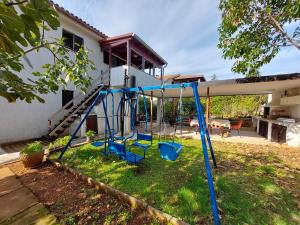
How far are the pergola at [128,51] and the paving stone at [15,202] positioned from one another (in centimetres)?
777

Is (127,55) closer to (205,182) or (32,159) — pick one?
(32,159)

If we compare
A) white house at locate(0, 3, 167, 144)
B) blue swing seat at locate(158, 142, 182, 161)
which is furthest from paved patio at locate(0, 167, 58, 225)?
white house at locate(0, 3, 167, 144)

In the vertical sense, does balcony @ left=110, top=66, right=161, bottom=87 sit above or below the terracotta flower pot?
above

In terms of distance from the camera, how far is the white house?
6902 millimetres

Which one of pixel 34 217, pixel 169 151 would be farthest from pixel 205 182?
pixel 34 217

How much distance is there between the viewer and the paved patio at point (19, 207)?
2.58m

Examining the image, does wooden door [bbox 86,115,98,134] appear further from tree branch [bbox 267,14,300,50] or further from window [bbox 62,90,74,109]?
tree branch [bbox 267,14,300,50]

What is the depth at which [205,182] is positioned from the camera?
12.1ft

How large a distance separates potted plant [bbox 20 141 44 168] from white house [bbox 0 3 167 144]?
295cm

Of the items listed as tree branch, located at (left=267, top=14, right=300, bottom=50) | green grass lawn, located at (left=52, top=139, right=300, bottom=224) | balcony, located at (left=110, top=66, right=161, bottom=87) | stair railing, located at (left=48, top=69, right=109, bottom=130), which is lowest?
green grass lawn, located at (left=52, top=139, right=300, bottom=224)

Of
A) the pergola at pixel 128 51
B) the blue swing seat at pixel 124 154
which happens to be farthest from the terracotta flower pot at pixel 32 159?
the pergola at pixel 128 51

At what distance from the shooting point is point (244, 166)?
15.7 ft

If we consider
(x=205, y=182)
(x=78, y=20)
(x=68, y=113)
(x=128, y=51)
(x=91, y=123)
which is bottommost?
(x=205, y=182)

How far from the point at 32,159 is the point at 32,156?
10 cm
